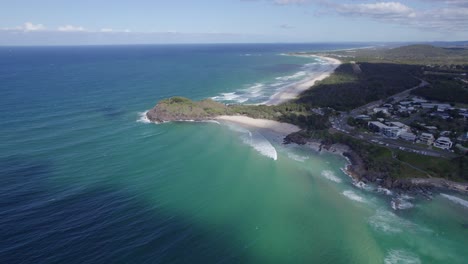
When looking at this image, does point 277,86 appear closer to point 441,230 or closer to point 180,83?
point 180,83

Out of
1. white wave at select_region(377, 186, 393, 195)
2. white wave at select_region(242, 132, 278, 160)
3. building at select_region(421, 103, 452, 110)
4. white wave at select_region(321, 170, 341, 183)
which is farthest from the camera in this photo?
building at select_region(421, 103, 452, 110)

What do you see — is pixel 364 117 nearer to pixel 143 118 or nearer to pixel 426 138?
pixel 426 138

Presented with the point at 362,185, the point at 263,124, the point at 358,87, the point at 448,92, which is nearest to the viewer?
the point at 362,185

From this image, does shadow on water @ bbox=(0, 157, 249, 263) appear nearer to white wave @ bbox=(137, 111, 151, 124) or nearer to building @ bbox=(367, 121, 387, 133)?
white wave @ bbox=(137, 111, 151, 124)

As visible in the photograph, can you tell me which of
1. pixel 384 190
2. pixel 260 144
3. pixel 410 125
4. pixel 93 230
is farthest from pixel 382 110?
pixel 93 230

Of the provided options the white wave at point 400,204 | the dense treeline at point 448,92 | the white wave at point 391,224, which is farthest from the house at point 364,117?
the white wave at point 391,224

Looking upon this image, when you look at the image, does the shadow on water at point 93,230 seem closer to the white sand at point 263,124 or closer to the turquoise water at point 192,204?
the turquoise water at point 192,204

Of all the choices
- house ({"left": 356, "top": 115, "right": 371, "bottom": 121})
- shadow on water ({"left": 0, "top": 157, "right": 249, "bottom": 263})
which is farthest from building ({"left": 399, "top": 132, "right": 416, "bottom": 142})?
shadow on water ({"left": 0, "top": 157, "right": 249, "bottom": 263})
